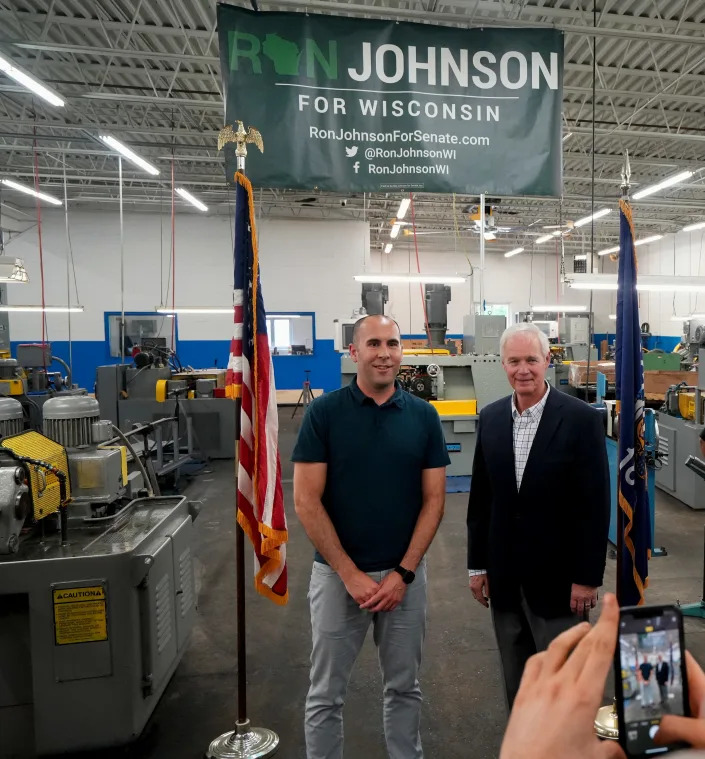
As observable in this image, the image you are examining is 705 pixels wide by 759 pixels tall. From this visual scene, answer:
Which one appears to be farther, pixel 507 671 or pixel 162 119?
pixel 162 119

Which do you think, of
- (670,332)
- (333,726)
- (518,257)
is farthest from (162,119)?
(670,332)

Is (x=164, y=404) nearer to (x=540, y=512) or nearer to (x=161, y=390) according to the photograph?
(x=161, y=390)

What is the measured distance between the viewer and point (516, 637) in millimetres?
1988

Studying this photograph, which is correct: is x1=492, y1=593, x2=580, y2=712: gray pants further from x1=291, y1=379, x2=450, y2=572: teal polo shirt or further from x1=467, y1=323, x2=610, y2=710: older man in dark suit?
x1=291, y1=379, x2=450, y2=572: teal polo shirt

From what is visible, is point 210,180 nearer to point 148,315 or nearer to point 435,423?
point 148,315

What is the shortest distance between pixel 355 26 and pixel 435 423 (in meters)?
2.11

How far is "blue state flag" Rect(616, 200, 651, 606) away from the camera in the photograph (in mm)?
2580

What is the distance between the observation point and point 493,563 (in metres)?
2.01

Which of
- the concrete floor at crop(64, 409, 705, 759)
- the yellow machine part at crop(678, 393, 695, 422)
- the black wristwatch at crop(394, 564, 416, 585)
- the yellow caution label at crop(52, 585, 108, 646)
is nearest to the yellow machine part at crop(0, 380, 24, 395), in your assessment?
the concrete floor at crop(64, 409, 705, 759)

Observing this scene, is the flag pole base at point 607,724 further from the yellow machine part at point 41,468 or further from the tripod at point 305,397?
the tripod at point 305,397

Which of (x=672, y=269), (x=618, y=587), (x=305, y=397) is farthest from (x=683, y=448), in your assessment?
(x=672, y=269)

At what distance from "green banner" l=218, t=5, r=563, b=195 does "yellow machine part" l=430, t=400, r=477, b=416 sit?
371 centimetres

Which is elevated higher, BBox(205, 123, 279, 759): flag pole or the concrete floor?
BBox(205, 123, 279, 759): flag pole

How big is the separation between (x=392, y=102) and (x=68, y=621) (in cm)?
281
